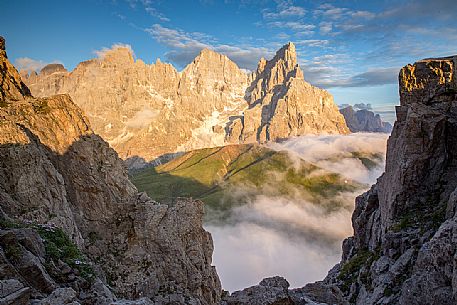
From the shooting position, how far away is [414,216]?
3519cm

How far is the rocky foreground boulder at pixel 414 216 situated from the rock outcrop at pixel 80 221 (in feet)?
37.9

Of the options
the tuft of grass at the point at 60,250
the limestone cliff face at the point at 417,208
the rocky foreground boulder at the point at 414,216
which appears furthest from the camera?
the limestone cliff face at the point at 417,208

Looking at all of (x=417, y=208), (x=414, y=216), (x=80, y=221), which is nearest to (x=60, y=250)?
(x=80, y=221)

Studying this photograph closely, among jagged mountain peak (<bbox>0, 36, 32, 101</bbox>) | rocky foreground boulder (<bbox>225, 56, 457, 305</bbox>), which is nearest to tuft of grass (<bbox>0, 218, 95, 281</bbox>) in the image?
rocky foreground boulder (<bbox>225, 56, 457, 305</bbox>)

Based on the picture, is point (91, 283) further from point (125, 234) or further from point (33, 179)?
point (125, 234)

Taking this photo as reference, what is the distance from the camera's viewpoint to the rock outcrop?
1875cm

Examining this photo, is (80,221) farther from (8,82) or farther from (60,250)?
(8,82)

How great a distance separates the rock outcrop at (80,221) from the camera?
738 inches

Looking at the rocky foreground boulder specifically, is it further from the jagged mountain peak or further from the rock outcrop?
the jagged mountain peak

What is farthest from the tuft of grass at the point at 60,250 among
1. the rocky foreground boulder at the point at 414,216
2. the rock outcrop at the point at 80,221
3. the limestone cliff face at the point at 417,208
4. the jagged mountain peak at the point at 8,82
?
the jagged mountain peak at the point at 8,82

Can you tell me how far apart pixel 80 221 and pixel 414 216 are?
37325 millimetres

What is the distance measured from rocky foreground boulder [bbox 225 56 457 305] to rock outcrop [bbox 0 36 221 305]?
11537mm

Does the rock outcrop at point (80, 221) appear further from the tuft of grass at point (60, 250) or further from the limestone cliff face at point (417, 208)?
the limestone cliff face at point (417, 208)

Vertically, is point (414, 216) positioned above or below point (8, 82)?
below
